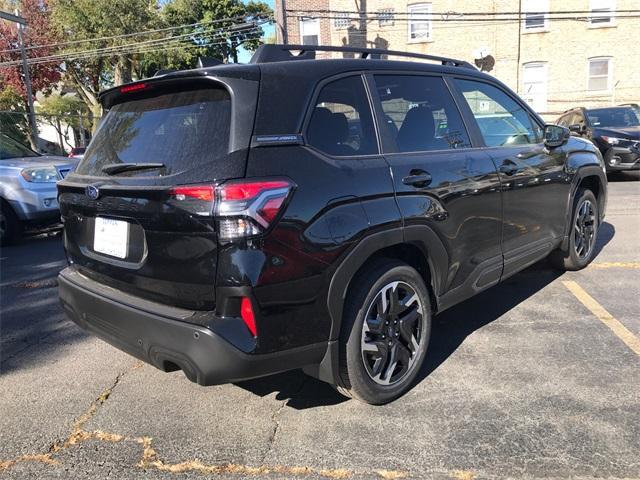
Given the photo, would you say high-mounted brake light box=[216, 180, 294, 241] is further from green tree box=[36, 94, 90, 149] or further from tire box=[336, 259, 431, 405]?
green tree box=[36, 94, 90, 149]

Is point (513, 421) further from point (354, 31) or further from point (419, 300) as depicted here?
point (354, 31)

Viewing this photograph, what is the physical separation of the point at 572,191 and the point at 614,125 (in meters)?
8.80

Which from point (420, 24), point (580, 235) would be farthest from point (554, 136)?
point (420, 24)

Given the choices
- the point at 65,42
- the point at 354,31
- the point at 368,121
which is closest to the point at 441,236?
the point at 368,121

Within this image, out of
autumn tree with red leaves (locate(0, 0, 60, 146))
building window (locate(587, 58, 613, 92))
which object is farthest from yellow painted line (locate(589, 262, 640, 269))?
autumn tree with red leaves (locate(0, 0, 60, 146))

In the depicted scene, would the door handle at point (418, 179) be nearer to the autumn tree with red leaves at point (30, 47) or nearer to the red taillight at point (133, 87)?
the red taillight at point (133, 87)

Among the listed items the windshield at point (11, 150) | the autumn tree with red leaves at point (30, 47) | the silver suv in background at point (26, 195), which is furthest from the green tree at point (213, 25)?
the silver suv in background at point (26, 195)

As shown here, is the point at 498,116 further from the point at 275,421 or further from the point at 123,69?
the point at 123,69

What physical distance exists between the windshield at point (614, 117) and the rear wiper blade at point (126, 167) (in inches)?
470

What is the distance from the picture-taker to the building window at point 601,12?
2272cm

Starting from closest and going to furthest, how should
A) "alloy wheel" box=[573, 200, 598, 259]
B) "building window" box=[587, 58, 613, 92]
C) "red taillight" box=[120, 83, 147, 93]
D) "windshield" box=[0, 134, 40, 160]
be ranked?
"red taillight" box=[120, 83, 147, 93] → "alloy wheel" box=[573, 200, 598, 259] → "windshield" box=[0, 134, 40, 160] → "building window" box=[587, 58, 613, 92]

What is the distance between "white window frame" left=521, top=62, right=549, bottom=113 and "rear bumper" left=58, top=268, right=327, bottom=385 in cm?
2458

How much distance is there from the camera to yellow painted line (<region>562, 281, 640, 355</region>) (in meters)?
3.64

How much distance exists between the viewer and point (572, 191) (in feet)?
15.4
